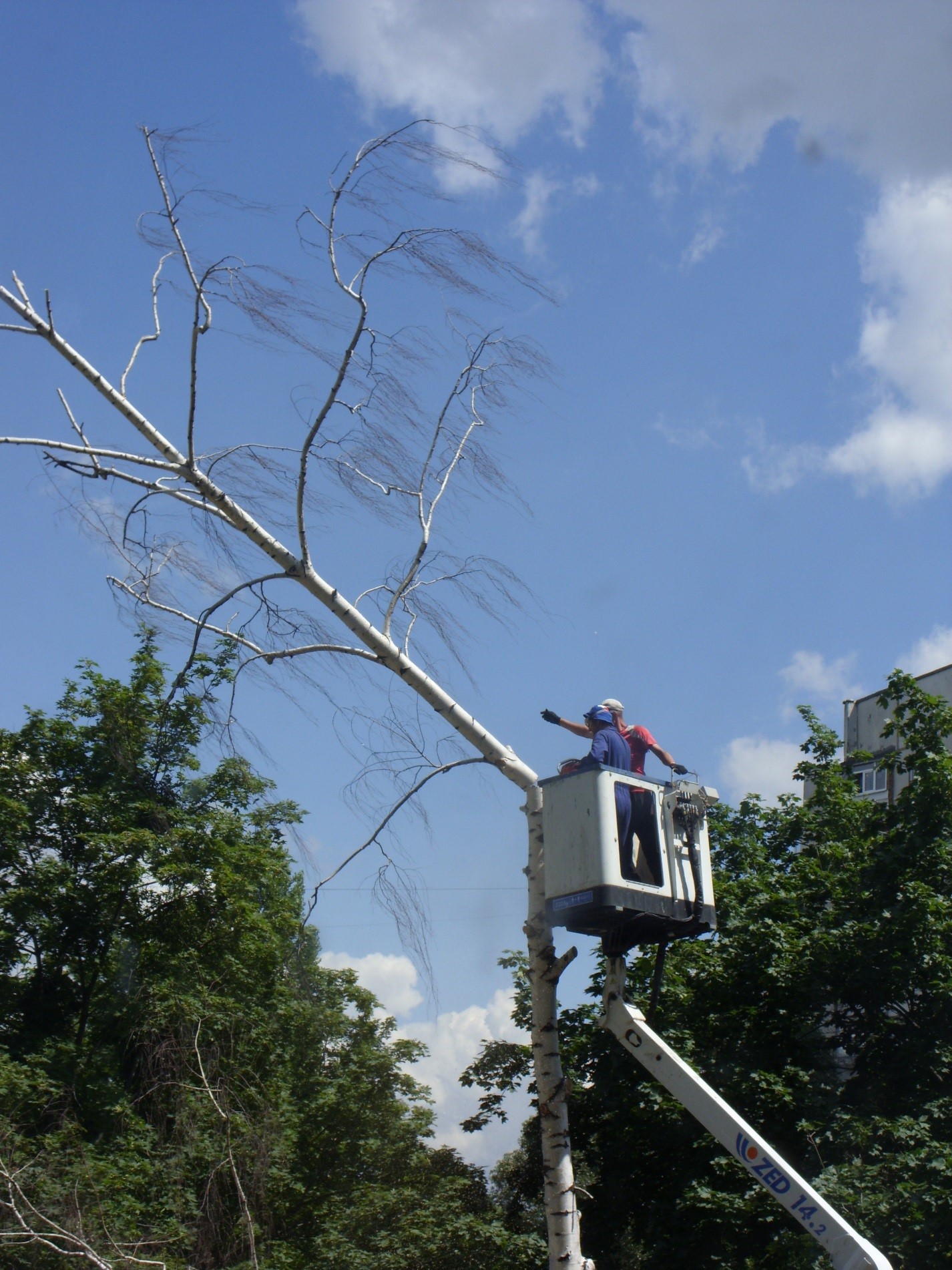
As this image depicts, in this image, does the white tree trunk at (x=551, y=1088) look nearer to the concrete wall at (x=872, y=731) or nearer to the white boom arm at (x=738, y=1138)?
the white boom arm at (x=738, y=1138)

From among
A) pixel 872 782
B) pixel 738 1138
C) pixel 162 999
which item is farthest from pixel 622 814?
A: pixel 872 782

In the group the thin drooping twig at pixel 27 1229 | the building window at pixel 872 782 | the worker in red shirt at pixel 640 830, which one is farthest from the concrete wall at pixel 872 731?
the worker in red shirt at pixel 640 830

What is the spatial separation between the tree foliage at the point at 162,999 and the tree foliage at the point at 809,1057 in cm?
234

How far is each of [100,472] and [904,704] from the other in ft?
42.5

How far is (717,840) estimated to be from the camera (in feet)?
68.2

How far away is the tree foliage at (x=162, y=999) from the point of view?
55.5ft

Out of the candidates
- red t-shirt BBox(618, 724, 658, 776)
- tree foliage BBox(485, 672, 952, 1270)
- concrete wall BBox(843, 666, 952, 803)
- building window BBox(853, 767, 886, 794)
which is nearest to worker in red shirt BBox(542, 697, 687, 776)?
red t-shirt BBox(618, 724, 658, 776)

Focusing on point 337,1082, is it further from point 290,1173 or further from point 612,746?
point 612,746

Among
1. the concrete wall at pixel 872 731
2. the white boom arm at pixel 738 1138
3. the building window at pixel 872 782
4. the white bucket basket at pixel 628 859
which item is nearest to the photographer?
the white boom arm at pixel 738 1138

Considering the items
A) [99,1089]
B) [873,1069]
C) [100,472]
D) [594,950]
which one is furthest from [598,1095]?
[100,472]

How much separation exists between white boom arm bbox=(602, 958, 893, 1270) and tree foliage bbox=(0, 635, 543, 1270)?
33.7ft

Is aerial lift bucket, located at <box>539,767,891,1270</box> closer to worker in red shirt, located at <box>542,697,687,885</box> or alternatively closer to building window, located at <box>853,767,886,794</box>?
worker in red shirt, located at <box>542,697,687,885</box>

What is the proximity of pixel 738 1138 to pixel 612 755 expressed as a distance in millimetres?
2166

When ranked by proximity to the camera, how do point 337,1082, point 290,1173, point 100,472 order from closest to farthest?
point 100,472 → point 290,1173 → point 337,1082
